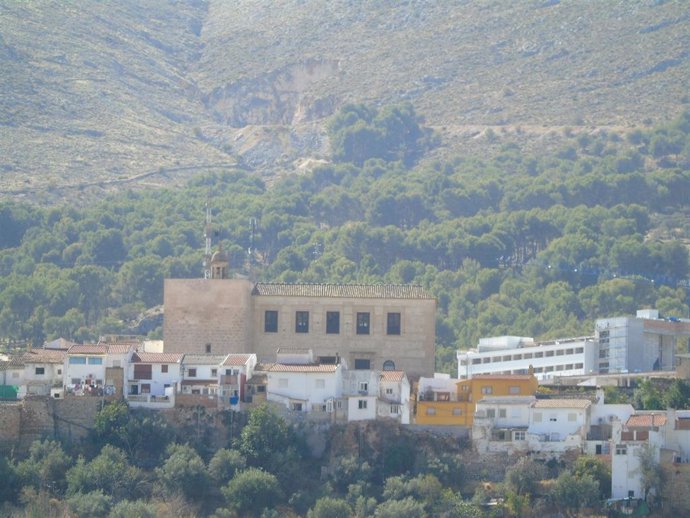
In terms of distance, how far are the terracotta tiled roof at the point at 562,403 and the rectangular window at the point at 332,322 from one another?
8227 mm

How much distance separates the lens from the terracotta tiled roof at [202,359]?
73.4 m

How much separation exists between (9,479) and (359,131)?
7534 centimetres

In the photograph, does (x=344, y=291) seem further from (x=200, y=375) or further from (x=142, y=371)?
(x=142, y=371)

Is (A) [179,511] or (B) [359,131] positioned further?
(B) [359,131]

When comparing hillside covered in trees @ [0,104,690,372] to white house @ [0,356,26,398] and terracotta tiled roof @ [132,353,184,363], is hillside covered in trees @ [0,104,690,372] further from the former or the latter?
white house @ [0,356,26,398]

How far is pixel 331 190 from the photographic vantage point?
13112 cm

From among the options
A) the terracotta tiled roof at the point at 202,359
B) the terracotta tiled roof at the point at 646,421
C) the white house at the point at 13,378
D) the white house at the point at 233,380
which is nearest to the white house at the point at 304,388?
the white house at the point at 233,380

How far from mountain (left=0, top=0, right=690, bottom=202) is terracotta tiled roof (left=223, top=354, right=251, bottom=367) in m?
52.4

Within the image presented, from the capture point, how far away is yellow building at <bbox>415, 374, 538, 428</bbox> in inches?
2835

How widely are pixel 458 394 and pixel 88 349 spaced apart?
429 inches

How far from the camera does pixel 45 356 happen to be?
7475cm

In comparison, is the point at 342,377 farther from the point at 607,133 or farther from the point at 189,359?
the point at 607,133

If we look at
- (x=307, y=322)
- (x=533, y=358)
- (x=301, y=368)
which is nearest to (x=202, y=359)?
(x=301, y=368)

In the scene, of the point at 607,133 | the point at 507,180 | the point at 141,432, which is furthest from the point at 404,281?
the point at 141,432
